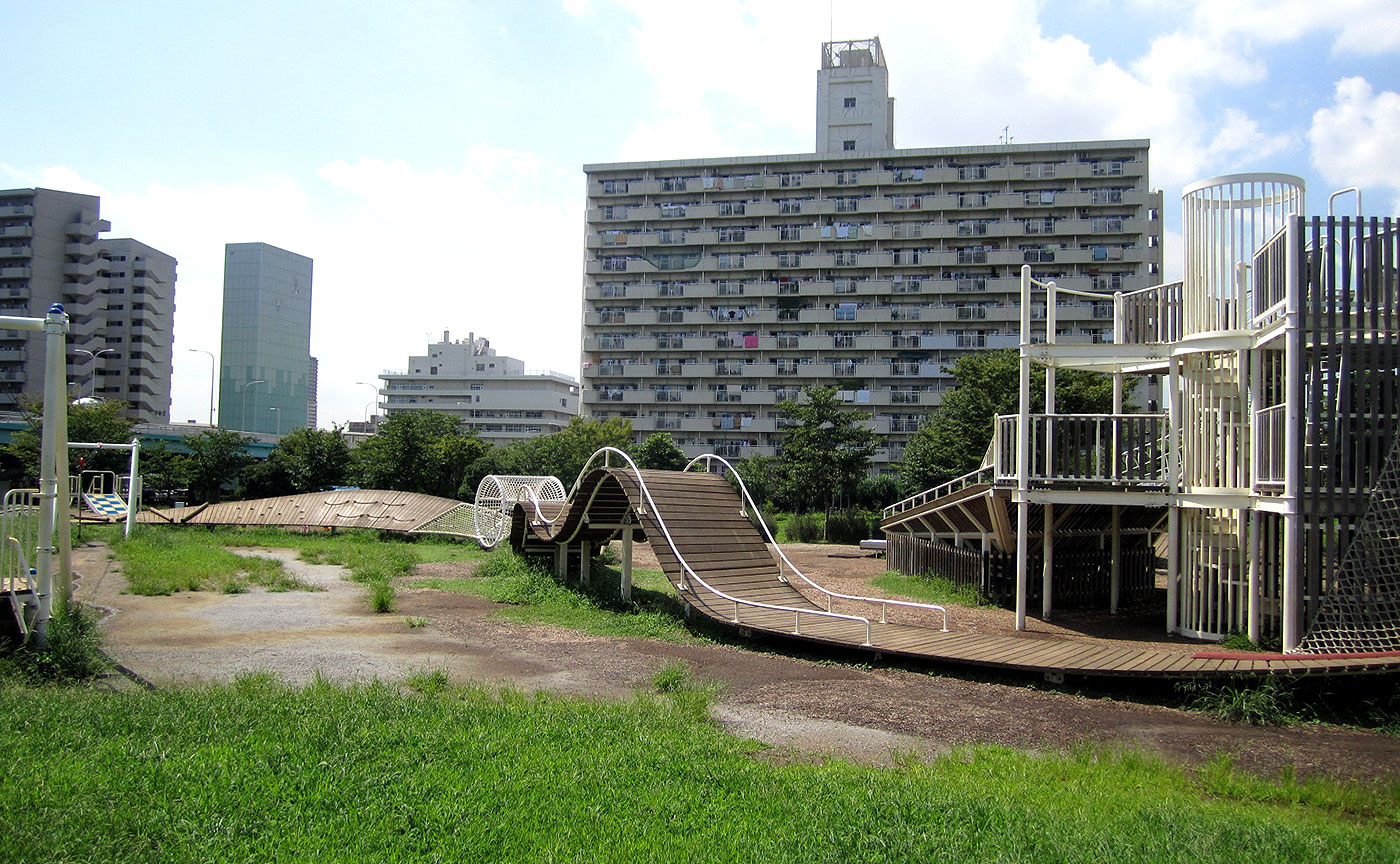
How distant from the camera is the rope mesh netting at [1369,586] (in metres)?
10.3

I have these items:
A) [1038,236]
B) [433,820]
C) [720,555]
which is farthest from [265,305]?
[433,820]

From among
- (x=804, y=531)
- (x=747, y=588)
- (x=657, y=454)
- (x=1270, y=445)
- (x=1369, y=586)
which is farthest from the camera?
(x=657, y=454)

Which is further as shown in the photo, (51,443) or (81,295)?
(81,295)

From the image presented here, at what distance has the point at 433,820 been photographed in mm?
5531

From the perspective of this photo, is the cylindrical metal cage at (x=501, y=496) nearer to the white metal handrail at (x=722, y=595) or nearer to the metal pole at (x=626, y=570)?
the metal pole at (x=626, y=570)

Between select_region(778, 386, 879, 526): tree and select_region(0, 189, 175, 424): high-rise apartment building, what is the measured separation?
59.6 metres

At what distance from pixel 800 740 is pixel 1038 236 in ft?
202

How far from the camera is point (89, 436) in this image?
157 feet

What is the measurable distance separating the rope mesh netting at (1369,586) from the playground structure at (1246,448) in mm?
16

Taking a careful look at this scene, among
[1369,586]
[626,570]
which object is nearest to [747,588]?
[626,570]

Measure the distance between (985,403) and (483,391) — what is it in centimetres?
7599

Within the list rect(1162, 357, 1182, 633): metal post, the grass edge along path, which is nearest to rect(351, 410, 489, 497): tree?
rect(1162, 357, 1182, 633): metal post

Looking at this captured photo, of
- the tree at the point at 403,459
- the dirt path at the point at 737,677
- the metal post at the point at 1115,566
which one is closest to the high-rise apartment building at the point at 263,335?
the tree at the point at 403,459

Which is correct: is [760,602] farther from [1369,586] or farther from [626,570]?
[1369,586]
